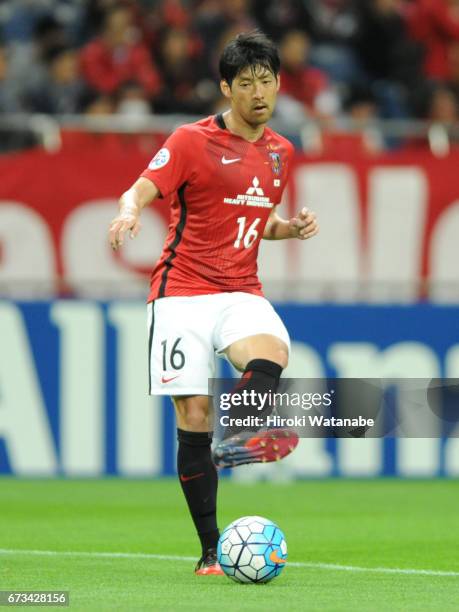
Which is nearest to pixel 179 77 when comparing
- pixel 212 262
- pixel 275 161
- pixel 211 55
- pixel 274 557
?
pixel 211 55

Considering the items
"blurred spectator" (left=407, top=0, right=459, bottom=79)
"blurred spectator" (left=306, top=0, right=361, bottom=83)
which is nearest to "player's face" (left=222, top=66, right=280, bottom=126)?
"blurred spectator" (left=306, top=0, right=361, bottom=83)

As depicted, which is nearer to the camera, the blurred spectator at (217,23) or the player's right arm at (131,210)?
the player's right arm at (131,210)

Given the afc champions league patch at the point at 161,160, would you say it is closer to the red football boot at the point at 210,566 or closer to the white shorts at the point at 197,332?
the white shorts at the point at 197,332

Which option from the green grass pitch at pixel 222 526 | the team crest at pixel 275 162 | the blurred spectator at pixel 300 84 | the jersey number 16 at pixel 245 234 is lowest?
the green grass pitch at pixel 222 526

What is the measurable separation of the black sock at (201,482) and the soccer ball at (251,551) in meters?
0.32

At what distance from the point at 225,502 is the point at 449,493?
196 centimetres

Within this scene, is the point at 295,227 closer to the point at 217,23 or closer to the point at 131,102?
the point at 131,102

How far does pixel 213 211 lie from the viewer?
712 cm

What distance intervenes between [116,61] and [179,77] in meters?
0.70

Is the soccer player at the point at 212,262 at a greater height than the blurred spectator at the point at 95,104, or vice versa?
the blurred spectator at the point at 95,104

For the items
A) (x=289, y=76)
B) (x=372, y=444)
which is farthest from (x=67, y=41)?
(x=372, y=444)

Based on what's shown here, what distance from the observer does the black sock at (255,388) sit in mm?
6680

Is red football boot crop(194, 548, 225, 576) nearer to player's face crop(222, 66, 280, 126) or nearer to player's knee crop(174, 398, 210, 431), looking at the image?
player's knee crop(174, 398, 210, 431)

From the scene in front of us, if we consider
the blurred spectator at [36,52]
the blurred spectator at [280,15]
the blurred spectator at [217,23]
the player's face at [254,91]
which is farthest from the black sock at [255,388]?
the blurred spectator at [280,15]
